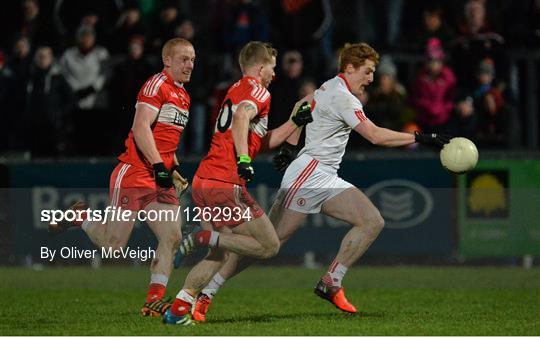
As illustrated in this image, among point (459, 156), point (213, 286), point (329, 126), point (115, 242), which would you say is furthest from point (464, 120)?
point (213, 286)

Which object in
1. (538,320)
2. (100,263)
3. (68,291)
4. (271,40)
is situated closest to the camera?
(538,320)

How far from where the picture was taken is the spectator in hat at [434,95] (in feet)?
60.1

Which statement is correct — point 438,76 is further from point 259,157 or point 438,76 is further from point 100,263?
point 100,263

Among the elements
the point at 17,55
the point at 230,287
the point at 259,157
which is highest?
the point at 17,55

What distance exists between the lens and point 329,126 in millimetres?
12336

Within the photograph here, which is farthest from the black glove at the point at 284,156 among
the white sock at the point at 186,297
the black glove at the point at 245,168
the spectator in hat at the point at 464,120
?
the spectator in hat at the point at 464,120

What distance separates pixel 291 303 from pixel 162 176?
278 centimetres

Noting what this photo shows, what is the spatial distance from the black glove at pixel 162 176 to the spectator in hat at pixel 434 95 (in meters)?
7.65

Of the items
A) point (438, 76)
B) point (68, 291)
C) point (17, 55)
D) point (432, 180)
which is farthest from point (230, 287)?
point (17, 55)

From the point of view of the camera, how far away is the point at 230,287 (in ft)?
50.9

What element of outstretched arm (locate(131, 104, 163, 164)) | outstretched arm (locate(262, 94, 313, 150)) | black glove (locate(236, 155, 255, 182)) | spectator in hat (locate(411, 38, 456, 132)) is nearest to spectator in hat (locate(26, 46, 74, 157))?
spectator in hat (locate(411, 38, 456, 132))

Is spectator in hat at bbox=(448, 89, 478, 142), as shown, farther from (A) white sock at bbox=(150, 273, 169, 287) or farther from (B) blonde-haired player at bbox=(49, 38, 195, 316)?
(A) white sock at bbox=(150, 273, 169, 287)

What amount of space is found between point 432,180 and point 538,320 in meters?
6.26

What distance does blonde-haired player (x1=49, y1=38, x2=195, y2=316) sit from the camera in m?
11.6
